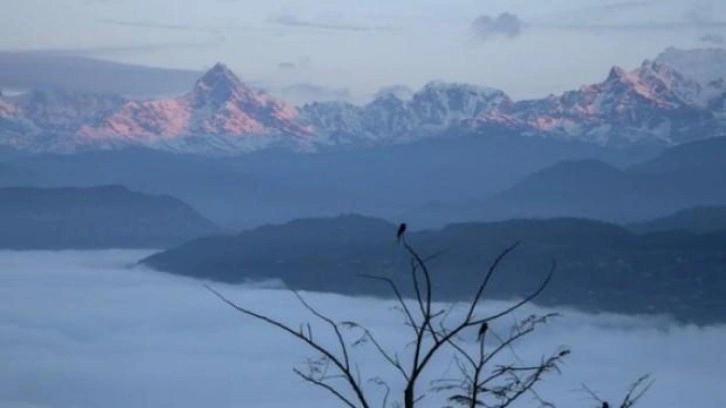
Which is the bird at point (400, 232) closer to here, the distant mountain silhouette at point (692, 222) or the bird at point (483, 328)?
the bird at point (483, 328)

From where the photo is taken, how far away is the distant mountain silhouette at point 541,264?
148 m

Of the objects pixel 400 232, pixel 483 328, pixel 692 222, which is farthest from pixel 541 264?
pixel 483 328

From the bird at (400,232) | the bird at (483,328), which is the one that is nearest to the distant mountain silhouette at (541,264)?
the bird at (400,232)

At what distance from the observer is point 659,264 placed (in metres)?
152

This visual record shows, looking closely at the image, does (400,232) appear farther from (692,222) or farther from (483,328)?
(692,222)

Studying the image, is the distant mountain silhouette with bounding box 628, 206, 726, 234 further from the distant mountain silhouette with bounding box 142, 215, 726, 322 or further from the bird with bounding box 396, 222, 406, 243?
the bird with bounding box 396, 222, 406, 243

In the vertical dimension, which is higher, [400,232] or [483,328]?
→ [400,232]

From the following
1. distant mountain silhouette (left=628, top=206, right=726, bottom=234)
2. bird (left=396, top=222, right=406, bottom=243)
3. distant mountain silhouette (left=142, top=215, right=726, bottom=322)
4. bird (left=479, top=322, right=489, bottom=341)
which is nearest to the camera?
bird (left=479, top=322, right=489, bottom=341)

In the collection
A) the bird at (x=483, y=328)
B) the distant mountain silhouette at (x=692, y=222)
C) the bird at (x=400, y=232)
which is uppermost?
the distant mountain silhouette at (x=692, y=222)

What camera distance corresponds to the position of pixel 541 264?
149 m

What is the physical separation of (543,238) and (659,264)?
1671 centimetres

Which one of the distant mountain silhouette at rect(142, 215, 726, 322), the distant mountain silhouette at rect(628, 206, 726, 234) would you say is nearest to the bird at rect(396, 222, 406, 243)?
the distant mountain silhouette at rect(142, 215, 726, 322)

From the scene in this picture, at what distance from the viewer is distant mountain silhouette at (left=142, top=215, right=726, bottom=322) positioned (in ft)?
484

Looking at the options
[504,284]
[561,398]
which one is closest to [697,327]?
[504,284]
